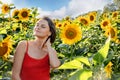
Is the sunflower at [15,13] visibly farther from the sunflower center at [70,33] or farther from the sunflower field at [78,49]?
the sunflower center at [70,33]

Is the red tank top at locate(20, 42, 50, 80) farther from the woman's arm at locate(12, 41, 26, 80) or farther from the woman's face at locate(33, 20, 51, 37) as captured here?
the woman's face at locate(33, 20, 51, 37)

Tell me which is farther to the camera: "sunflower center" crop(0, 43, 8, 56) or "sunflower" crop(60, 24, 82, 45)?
"sunflower" crop(60, 24, 82, 45)

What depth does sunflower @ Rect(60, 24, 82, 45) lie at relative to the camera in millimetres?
3732

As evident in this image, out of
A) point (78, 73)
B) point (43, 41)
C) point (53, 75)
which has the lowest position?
point (53, 75)

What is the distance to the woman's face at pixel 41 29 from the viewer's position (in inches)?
125

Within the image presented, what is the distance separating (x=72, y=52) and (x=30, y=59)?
61 centimetres

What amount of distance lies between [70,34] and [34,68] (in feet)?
1.97

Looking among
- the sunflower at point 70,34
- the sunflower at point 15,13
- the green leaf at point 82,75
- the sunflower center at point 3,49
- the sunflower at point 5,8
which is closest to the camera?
the green leaf at point 82,75

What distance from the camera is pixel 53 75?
416 cm

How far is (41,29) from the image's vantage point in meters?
3.24

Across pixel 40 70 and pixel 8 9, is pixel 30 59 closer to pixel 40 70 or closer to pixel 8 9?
pixel 40 70

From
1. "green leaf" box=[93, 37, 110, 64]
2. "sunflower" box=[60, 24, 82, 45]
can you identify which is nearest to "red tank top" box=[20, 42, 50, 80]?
"sunflower" box=[60, 24, 82, 45]

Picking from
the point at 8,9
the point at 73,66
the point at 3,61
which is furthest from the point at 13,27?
the point at 73,66

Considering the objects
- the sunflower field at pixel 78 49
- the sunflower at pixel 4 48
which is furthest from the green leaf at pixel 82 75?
the sunflower at pixel 4 48
